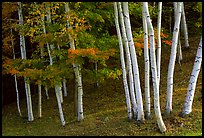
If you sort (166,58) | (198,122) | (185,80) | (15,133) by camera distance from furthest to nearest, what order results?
(166,58) → (185,80) → (15,133) → (198,122)

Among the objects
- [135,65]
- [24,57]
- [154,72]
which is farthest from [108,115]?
[24,57]

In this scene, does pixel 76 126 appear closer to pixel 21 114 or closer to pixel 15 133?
pixel 15 133

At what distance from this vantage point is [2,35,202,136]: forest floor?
10.4 meters

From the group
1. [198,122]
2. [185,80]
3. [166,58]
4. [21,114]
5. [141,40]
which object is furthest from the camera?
[166,58]

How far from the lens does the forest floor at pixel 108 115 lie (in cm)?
1038

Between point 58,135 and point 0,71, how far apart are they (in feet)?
17.8

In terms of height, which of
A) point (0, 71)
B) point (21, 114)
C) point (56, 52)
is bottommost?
point (21, 114)

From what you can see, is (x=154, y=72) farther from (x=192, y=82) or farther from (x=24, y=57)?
(x=24, y=57)

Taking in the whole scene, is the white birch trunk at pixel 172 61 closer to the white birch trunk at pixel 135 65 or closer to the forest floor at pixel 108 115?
the forest floor at pixel 108 115

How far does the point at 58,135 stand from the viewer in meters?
11.7

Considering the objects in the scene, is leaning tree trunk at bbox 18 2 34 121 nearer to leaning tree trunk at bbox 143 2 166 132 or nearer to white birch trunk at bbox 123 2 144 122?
white birch trunk at bbox 123 2 144 122

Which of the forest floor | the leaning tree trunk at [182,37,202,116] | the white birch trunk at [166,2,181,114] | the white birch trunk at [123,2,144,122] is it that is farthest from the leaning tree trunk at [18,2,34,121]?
the leaning tree trunk at [182,37,202,116]

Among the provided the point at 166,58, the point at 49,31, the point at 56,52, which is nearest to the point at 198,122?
the point at 56,52

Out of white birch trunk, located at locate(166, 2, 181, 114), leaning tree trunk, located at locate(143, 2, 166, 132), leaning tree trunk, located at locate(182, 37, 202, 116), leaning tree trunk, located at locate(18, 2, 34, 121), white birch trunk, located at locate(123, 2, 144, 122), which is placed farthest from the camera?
leaning tree trunk, located at locate(18, 2, 34, 121)
